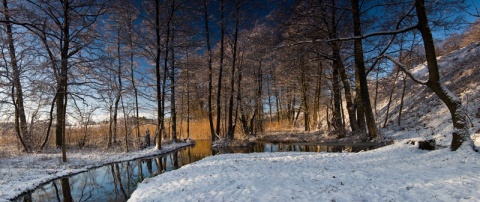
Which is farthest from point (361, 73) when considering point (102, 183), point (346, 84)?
point (102, 183)

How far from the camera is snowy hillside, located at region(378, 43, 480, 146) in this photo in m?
11.9

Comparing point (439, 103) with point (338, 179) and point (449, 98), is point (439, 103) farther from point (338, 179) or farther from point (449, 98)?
point (338, 179)

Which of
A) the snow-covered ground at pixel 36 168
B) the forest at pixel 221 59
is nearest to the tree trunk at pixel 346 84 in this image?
Answer: the forest at pixel 221 59

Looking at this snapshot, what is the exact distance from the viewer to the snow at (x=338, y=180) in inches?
172

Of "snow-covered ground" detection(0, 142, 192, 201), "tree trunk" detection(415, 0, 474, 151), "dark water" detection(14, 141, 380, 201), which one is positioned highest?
"tree trunk" detection(415, 0, 474, 151)

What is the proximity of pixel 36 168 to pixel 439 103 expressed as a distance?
19.8m

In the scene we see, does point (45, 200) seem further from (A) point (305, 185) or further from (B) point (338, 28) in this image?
(B) point (338, 28)

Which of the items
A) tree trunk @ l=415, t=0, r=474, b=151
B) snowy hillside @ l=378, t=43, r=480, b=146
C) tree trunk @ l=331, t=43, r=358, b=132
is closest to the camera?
tree trunk @ l=415, t=0, r=474, b=151

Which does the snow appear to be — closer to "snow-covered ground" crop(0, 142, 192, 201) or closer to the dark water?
the dark water

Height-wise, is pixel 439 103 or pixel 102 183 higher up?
pixel 439 103

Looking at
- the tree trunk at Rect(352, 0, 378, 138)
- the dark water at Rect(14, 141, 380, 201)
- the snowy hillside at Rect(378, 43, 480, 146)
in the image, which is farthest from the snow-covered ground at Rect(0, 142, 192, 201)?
the snowy hillside at Rect(378, 43, 480, 146)

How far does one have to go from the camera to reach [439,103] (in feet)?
48.6

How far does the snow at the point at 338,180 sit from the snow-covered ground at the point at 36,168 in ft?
10.9

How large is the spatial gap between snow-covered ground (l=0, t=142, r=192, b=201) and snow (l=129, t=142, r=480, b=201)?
333cm
